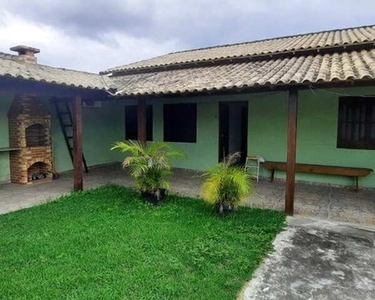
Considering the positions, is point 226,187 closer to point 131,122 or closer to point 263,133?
point 263,133

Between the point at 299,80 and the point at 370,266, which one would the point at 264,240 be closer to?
the point at 370,266

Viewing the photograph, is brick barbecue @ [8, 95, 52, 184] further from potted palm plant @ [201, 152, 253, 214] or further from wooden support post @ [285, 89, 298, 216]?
wooden support post @ [285, 89, 298, 216]

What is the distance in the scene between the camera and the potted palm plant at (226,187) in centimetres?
545

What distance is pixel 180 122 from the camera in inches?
410

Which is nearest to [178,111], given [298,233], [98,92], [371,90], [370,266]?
[98,92]

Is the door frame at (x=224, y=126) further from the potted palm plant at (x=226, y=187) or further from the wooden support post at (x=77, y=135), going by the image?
the wooden support post at (x=77, y=135)

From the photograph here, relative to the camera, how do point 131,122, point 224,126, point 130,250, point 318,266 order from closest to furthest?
point 318,266, point 130,250, point 224,126, point 131,122

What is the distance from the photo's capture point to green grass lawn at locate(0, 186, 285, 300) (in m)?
3.15

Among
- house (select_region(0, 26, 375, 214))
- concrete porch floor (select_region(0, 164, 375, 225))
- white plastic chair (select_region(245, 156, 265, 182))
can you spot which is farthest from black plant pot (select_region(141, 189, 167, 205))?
white plastic chair (select_region(245, 156, 265, 182))

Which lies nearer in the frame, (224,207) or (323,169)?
(224,207)

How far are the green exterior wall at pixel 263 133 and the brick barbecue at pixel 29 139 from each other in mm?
256

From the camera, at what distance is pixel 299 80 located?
522 cm

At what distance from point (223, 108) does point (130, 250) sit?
6.87 m

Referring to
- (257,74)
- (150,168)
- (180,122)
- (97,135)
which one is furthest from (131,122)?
(257,74)
